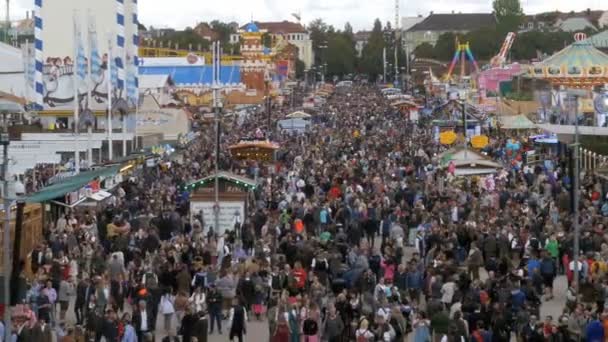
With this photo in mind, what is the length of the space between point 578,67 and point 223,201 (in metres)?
20.8

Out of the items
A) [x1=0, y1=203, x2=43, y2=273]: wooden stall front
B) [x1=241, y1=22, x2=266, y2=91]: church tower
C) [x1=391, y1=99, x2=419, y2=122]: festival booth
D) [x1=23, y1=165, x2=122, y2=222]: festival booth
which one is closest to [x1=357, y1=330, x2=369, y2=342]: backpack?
[x1=23, y1=165, x2=122, y2=222]: festival booth

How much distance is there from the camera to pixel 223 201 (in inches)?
1045

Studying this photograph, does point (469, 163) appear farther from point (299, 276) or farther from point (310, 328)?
point (310, 328)

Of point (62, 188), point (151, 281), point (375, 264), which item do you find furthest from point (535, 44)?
point (151, 281)

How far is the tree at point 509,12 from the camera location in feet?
566

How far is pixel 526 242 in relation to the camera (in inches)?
914

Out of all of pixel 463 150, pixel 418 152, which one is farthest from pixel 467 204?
pixel 418 152

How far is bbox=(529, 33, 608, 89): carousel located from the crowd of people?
9.37 m

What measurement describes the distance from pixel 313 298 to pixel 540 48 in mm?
117853

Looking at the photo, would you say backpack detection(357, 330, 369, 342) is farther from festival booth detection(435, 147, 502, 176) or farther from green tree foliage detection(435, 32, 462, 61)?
green tree foliage detection(435, 32, 462, 61)

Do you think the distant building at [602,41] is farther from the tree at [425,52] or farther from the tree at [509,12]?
the tree at [509,12]

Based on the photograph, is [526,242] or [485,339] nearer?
[485,339]

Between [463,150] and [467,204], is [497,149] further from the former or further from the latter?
[467,204]

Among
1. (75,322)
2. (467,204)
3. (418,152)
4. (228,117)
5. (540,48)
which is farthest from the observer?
(540,48)
